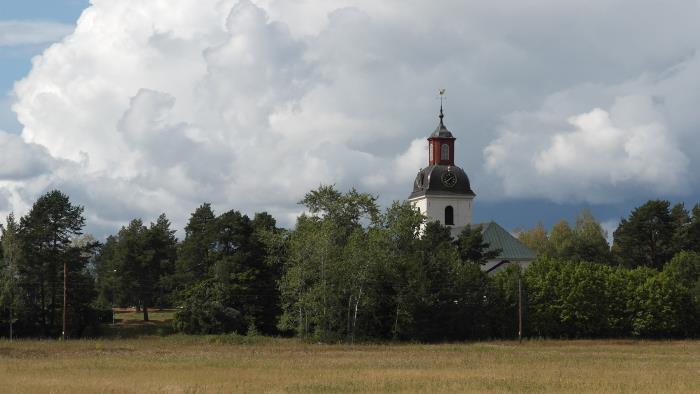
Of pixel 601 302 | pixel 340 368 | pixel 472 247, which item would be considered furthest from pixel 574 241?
pixel 340 368

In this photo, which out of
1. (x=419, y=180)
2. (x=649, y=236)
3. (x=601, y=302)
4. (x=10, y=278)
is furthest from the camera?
(x=419, y=180)

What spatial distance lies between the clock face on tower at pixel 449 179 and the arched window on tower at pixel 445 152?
9.42ft

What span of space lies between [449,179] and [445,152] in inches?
166

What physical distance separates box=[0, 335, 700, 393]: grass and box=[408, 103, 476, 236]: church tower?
189ft

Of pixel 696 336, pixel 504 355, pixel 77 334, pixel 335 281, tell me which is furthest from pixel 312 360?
pixel 696 336

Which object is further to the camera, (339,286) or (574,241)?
(574,241)

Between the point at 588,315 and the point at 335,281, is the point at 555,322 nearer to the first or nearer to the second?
the point at 588,315

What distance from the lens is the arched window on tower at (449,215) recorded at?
129 m

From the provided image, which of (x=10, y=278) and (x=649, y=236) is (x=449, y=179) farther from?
(x=10, y=278)

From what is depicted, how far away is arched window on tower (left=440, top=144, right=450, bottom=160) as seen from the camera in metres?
132

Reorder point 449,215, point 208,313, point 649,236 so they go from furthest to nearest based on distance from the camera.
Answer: point 449,215, point 649,236, point 208,313

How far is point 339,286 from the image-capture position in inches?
3071

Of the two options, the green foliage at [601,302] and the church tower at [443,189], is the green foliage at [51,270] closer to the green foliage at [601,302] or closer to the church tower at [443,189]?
the green foliage at [601,302]

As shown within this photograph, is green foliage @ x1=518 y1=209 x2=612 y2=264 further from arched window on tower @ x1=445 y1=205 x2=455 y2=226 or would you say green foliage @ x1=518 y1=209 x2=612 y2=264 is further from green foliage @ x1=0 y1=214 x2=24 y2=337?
green foliage @ x1=0 y1=214 x2=24 y2=337
